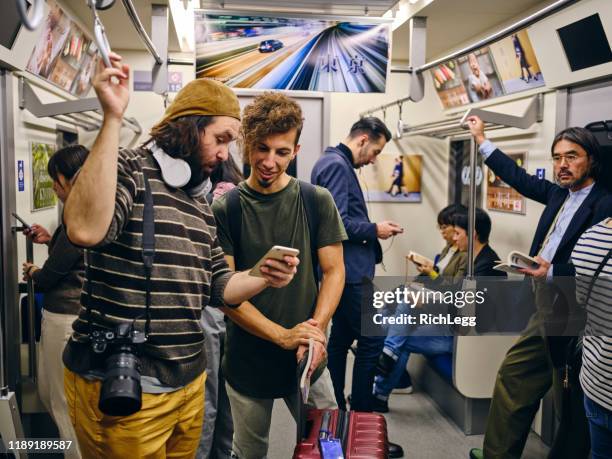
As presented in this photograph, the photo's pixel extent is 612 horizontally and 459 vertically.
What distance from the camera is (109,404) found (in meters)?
1.30

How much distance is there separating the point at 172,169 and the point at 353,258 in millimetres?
1790

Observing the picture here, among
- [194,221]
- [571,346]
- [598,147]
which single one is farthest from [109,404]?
[598,147]

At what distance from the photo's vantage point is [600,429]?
196cm

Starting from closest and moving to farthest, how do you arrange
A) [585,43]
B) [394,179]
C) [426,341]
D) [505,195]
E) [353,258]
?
[585,43] < [353,258] < [426,341] < [505,195] < [394,179]

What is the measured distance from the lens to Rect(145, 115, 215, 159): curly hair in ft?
4.82

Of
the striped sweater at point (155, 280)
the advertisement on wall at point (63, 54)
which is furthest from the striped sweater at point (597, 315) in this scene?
the advertisement on wall at point (63, 54)

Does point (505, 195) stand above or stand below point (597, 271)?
above

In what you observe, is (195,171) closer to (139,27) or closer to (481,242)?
(139,27)

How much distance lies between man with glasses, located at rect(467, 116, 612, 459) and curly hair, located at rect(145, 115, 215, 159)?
1605 millimetres

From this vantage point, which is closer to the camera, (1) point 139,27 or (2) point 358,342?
(1) point 139,27

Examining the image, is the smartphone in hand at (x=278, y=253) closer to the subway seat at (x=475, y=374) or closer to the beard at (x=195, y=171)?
the beard at (x=195, y=171)

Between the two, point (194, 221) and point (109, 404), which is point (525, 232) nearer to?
point (194, 221)

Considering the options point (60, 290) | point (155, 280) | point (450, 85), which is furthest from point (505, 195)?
point (155, 280)

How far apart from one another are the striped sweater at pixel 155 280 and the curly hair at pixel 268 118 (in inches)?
20.2
